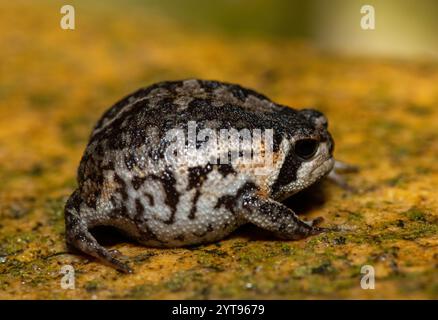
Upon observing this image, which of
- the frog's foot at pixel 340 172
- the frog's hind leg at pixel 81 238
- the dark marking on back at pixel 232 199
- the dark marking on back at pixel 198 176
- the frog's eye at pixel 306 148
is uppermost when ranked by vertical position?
the frog's eye at pixel 306 148

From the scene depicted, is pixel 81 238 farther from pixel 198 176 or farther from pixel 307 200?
pixel 307 200

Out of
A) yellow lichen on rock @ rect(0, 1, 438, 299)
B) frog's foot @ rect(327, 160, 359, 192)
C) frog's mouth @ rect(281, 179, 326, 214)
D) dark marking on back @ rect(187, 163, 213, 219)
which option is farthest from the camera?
frog's foot @ rect(327, 160, 359, 192)

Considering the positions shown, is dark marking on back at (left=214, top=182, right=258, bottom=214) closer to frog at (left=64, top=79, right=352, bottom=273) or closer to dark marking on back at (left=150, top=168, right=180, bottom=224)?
frog at (left=64, top=79, right=352, bottom=273)

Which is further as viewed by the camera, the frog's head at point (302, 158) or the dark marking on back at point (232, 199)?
the frog's head at point (302, 158)

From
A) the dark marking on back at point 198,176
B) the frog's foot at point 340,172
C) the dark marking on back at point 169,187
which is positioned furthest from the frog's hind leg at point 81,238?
the frog's foot at point 340,172

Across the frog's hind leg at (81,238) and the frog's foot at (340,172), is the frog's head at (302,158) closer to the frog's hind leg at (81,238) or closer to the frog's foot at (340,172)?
the frog's foot at (340,172)

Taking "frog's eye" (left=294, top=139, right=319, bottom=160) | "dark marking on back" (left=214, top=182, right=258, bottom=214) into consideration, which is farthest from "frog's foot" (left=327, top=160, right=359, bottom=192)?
"dark marking on back" (left=214, top=182, right=258, bottom=214)

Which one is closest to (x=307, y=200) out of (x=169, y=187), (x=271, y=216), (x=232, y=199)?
(x=271, y=216)

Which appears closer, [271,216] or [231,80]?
[271,216]
